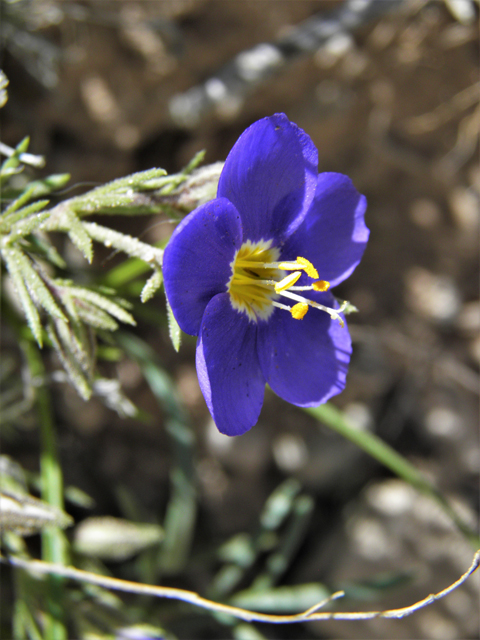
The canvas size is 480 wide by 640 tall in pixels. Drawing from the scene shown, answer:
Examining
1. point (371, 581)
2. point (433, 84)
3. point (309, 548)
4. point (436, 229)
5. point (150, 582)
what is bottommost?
point (309, 548)

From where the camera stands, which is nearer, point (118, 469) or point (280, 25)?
point (280, 25)

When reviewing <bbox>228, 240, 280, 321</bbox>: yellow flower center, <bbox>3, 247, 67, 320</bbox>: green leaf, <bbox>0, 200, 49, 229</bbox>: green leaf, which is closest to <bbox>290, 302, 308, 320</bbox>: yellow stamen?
<bbox>228, 240, 280, 321</bbox>: yellow flower center

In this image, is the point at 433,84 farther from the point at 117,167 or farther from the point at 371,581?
the point at 371,581

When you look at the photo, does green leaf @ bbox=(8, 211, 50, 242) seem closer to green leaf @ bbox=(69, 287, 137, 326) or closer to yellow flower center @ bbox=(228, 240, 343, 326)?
green leaf @ bbox=(69, 287, 137, 326)

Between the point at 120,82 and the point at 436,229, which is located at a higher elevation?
the point at 120,82

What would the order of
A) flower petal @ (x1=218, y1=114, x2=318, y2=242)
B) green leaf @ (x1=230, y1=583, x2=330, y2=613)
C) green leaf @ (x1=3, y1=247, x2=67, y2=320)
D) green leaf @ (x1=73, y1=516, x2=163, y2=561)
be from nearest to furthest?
flower petal @ (x1=218, y1=114, x2=318, y2=242) → green leaf @ (x1=3, y1=247, x2=67, y2=320) → green leaf @ (x1=73, y1=516, x2=163, y2=561) → green leaf @ (x1=230, y1=583, x2=330, y2=613)

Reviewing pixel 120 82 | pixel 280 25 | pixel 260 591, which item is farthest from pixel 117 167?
pixel 260 591

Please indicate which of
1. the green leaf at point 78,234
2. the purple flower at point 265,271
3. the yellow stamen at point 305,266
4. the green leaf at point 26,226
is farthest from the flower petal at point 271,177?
the green leaf at point 26,226

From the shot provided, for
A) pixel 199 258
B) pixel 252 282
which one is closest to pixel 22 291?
pixel 199 258
